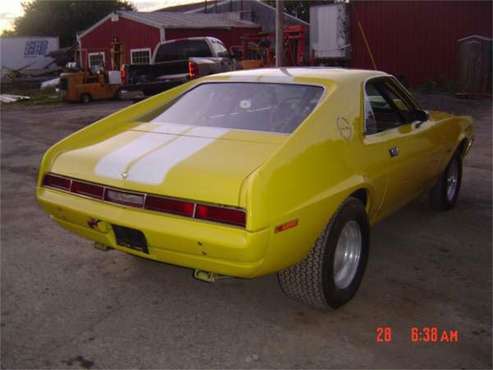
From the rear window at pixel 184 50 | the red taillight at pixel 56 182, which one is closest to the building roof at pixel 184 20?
the rear window at pixel 184 50

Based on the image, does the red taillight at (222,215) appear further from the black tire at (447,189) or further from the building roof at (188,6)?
the building roof at (188,6)

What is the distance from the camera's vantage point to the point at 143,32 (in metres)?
27.0

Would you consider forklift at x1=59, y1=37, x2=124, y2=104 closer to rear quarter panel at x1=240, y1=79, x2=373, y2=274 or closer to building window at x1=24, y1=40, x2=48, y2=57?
building window at x1=24, y1=40, x2=48, y2=57

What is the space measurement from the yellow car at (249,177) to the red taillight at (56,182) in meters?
0.01

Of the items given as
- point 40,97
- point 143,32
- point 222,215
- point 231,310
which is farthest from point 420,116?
point 143,32

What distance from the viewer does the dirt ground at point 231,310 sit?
294cm

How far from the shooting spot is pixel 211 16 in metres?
31.1

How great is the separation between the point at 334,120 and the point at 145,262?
192cm

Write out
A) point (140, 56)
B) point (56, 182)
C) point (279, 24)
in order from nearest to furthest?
point (56, 182) < point (279, 24) < point (140, 56)

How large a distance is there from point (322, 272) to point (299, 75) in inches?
58.2

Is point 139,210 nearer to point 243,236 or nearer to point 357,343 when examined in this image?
point 243,236

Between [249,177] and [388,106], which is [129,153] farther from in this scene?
[388,106]

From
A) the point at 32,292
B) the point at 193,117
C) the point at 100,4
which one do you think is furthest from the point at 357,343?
the point at 100,4

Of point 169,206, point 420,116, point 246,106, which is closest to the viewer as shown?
point 169,206
